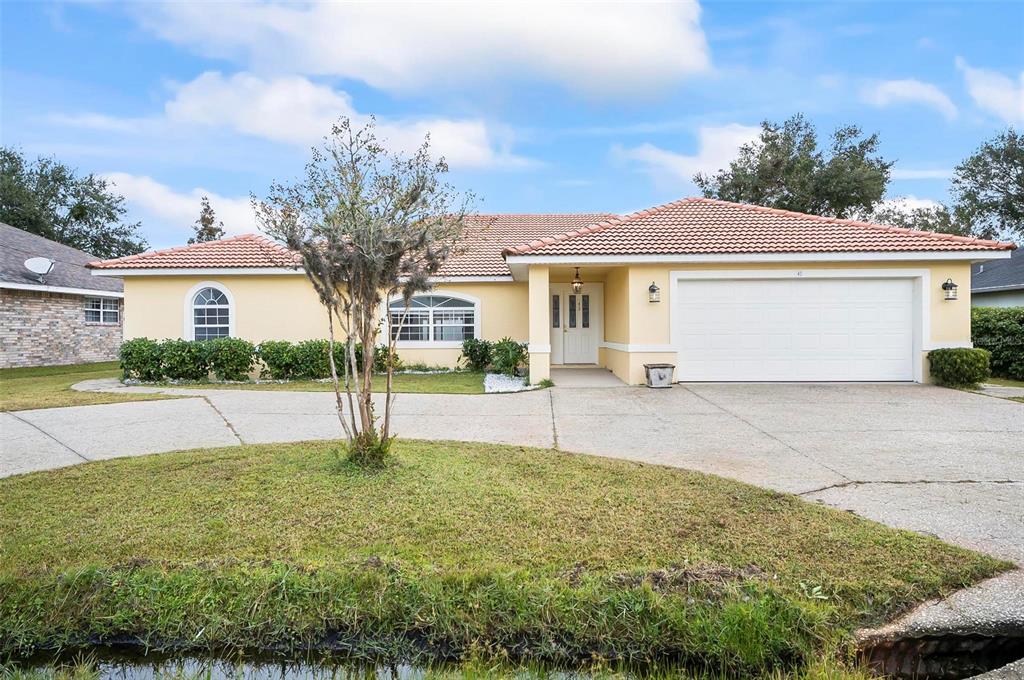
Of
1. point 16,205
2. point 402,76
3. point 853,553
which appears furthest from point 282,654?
point 16,205

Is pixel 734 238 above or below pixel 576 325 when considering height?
above

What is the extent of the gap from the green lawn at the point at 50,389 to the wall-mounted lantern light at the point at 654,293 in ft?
33.8

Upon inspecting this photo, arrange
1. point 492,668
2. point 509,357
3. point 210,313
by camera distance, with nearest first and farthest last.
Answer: point 492,668 < point 509,357 < point 210,313

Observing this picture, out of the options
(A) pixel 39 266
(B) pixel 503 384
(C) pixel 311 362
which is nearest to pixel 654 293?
(B) pixel 503 384

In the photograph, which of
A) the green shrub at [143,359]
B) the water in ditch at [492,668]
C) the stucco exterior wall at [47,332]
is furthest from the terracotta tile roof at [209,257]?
the water in ditch at [492,668]

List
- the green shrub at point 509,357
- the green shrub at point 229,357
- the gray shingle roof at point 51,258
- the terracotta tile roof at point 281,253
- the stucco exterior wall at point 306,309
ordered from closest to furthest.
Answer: the stucco exterior wall at point 306,309 → the green shrub at point 509,357 → the green shrub at point 229,357 → the terracotta tile roof at point 281,253 → the gray shingle roof at point 51,258

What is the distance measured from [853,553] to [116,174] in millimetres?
43520

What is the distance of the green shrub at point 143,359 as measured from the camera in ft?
43.9

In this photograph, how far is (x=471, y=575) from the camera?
3.15 m

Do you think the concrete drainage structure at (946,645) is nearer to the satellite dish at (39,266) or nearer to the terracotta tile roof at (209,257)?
the terracotta tile roof at (209,257)

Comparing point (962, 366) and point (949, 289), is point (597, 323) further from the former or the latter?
point (962, 366)

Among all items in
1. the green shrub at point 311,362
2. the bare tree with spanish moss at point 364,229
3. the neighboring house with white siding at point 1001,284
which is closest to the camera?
the bare tree with spanish moss at point 364,229

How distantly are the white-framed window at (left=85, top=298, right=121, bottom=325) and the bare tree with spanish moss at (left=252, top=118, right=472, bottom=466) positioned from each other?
2092 cm

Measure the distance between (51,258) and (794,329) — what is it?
26.1 metres
